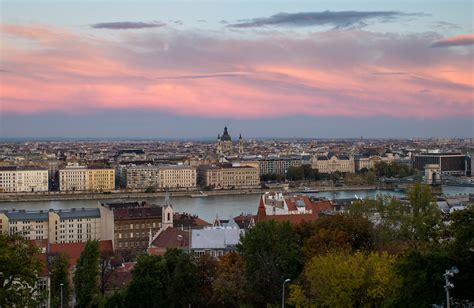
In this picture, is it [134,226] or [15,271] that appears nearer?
[15,271]

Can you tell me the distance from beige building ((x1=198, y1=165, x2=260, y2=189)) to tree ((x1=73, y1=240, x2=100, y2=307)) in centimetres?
2547

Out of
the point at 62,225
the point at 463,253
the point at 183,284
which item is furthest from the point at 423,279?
the point at 62,225

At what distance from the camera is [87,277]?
832 centimetres

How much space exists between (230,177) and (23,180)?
31.4 ft

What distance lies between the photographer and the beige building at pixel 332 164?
40184 mm

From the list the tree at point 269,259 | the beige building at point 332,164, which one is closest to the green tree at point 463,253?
the tree at point 269,259

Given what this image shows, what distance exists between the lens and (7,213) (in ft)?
51.0

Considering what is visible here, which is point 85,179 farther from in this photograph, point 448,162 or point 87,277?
point 87,277

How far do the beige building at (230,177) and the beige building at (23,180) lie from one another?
24.8 feet

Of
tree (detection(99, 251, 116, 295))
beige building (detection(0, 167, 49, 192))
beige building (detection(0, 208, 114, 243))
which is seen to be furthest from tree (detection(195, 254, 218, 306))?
beige building (detection(0, 167, 49, 192))

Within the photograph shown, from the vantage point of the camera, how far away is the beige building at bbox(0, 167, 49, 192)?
31.0 metres

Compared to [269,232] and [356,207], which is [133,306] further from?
[356,207]

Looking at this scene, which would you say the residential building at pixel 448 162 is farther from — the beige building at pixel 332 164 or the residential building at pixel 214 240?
the residential building at pixel 214 240

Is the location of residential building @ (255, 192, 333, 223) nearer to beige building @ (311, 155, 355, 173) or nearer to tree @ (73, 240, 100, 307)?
tree @ (73, 240, 100, 307)
